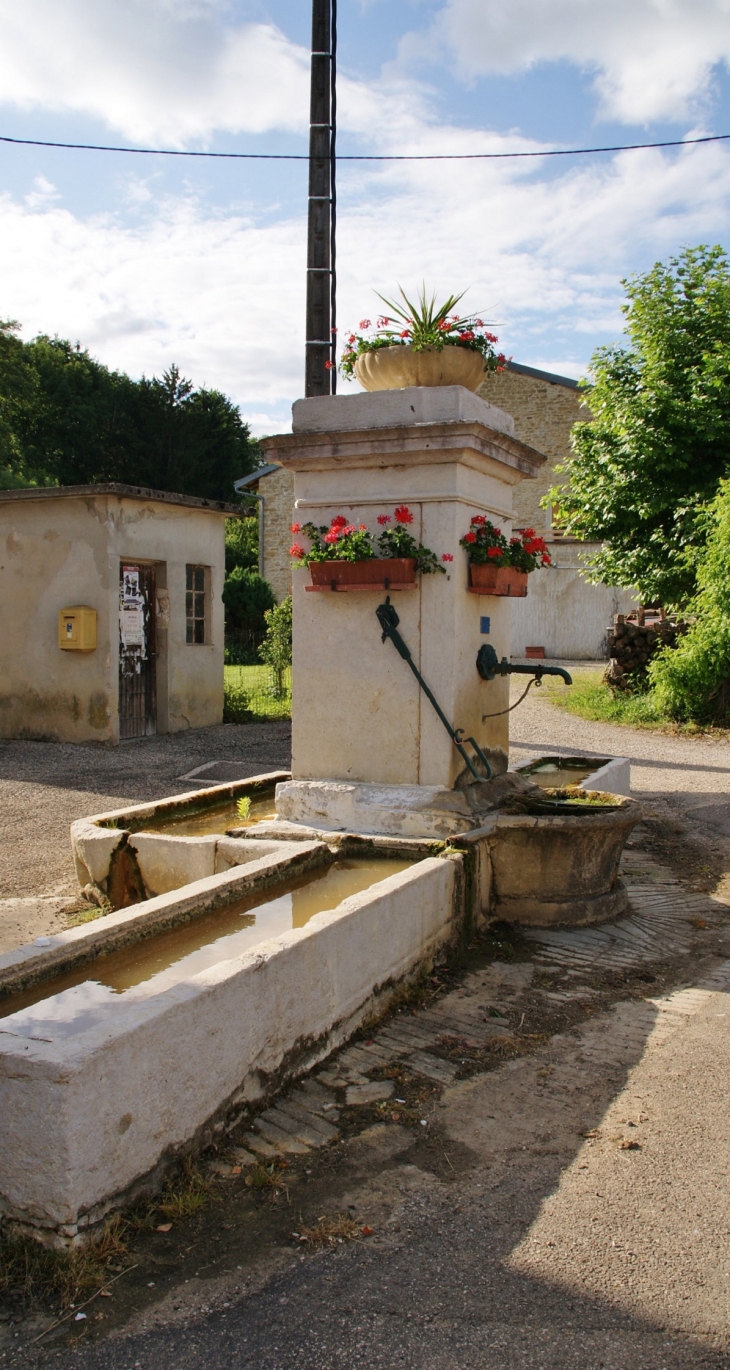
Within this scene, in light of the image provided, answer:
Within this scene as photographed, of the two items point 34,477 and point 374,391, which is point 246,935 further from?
point 34,477

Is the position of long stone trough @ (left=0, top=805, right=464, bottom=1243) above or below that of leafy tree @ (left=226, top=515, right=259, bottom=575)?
below

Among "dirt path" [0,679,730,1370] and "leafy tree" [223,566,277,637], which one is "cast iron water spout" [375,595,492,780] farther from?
"leafy tree" [223,566,277,637]

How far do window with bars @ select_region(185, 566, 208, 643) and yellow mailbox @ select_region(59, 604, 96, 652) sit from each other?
150cm

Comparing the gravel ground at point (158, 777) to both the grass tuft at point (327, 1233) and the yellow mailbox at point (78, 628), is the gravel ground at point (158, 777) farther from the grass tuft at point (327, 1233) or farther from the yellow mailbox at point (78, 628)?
the grass tuft at point (327, 1233)

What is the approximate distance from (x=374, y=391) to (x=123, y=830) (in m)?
2.73

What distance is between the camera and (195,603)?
13.2 metres

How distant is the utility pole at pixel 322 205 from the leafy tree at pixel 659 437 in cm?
731

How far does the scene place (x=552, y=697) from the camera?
1595cm

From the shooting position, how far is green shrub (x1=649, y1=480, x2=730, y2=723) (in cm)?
1308

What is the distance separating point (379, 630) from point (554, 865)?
1543mm

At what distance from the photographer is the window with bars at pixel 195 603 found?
12930 millimetres

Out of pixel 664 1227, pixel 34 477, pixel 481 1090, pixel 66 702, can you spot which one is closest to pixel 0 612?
pixel 66 702

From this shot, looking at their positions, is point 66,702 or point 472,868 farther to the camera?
point 66,702

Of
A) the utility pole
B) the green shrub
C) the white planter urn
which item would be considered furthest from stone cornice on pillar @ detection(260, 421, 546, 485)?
the green shrub
